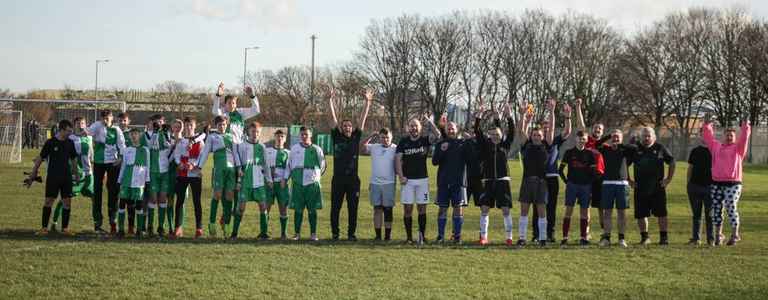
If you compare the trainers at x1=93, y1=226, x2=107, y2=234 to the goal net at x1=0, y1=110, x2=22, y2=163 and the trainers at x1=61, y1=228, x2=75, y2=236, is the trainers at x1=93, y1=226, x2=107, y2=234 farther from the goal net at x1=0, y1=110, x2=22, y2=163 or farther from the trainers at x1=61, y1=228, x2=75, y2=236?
the goal net at x1=0, y1=110, x2=22, y2=163

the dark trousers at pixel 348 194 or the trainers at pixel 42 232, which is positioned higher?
the dark trousers at pixel 348 194

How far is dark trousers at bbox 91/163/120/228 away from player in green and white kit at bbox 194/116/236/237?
1.59 m

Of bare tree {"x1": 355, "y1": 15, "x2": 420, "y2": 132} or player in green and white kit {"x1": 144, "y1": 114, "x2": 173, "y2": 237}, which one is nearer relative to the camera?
player in green and white kit {"x1": 144, "y1": 114, "x2": 173, "y2": 237}

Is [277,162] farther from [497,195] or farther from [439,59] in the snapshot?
[439,59]

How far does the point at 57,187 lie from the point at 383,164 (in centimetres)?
528

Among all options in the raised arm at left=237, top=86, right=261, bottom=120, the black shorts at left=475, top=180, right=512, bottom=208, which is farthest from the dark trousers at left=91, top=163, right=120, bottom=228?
the black shorts at left=475, top=180, right=512, bottom=208

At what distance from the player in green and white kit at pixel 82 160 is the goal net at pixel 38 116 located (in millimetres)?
11092

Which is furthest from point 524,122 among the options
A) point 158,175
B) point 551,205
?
point 158,175

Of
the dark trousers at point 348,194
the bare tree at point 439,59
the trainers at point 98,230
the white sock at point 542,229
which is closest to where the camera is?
the white sock at point 542,229

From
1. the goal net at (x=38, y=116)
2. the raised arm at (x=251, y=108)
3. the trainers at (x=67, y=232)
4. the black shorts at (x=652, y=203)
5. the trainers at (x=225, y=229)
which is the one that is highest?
the goal net at (x=38, y=116)

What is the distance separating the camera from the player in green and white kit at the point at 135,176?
13141 mm

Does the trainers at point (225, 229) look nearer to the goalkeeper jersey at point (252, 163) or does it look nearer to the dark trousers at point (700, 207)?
the goalkeeper jersey at point (252, 163)

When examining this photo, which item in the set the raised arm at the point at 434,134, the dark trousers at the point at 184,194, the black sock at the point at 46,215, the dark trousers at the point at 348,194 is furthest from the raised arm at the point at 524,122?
the black sock at the point at 46,215

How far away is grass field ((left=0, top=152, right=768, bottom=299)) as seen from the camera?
345 inches
